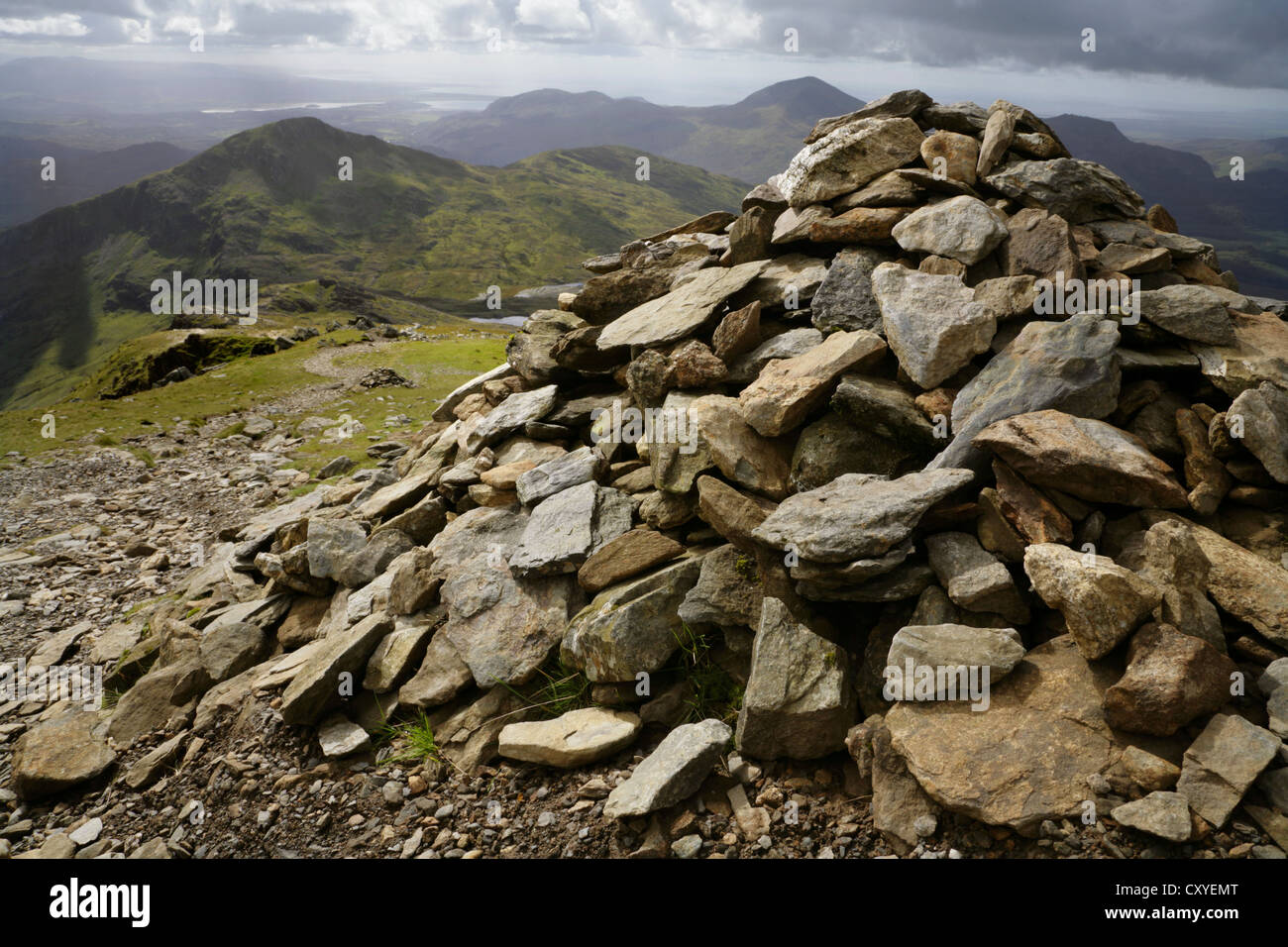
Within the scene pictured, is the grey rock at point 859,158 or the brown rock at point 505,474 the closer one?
the brown rock at point 505,474

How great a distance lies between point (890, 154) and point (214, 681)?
59.5 feet

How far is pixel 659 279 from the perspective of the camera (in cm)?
1714

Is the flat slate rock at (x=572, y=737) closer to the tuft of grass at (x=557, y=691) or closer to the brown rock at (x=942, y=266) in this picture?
the tuft of grass at (x=557, y=691)

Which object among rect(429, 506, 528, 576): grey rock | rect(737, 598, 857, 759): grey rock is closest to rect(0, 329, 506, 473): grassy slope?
rect(429, 506, 528, 576): grey rock

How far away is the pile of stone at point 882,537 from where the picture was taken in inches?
306

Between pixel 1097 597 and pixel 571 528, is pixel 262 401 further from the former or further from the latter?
pixel 1097 597

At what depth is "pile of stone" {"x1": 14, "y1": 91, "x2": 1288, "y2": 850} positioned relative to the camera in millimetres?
7770

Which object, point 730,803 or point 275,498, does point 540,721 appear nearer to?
point 730,803

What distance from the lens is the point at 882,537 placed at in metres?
8.78

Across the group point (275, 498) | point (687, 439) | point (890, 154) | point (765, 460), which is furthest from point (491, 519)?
point (275, 498)

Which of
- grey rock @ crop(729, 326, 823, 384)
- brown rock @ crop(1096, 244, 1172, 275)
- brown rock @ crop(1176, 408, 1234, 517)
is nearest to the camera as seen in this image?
brown rock @ crop(1176, 408, 1234, 517)

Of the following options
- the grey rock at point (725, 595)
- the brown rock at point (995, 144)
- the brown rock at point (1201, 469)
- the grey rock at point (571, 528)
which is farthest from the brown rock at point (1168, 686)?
the brown rock at point (995, 144)

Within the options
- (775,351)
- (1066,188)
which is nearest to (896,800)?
(775,351)

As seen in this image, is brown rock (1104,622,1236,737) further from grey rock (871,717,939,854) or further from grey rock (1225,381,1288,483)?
grey rock (1225,381,1288,483)
